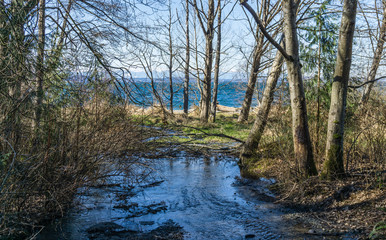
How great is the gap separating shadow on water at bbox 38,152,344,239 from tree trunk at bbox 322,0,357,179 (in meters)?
1.46

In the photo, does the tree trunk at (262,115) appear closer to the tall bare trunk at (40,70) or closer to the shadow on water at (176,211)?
the shadow on water at (176,211)

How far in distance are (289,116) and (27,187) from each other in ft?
20.6

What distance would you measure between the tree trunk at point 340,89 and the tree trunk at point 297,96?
1.40 feet

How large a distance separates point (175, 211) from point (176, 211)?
19mm

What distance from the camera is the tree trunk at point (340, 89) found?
662 centimetres

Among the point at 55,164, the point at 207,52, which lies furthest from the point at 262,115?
the point at 207,52

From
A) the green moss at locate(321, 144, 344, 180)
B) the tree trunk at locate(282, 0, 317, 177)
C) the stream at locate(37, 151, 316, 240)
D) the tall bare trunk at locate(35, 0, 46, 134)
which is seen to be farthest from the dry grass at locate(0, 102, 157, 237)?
the green moss at locate(321, 144, 344, 180)

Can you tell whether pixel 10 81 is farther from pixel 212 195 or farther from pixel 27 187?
pixel 212 195

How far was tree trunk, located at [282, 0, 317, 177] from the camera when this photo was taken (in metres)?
6.95

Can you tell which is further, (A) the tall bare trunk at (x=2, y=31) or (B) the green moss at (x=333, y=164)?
(B) the green moss at (x=333, y=164)

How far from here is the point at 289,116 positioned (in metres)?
9.11

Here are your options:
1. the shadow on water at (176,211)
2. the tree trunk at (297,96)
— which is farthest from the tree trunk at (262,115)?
the tree trunk at (297,96)

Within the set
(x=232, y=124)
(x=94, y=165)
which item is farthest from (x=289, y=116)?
(x=232, y=124)

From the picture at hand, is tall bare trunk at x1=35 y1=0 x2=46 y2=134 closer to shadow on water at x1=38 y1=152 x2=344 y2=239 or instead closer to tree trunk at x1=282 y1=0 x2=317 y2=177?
shadow on water at x1=38 y1=152 x2=344 y2=239
